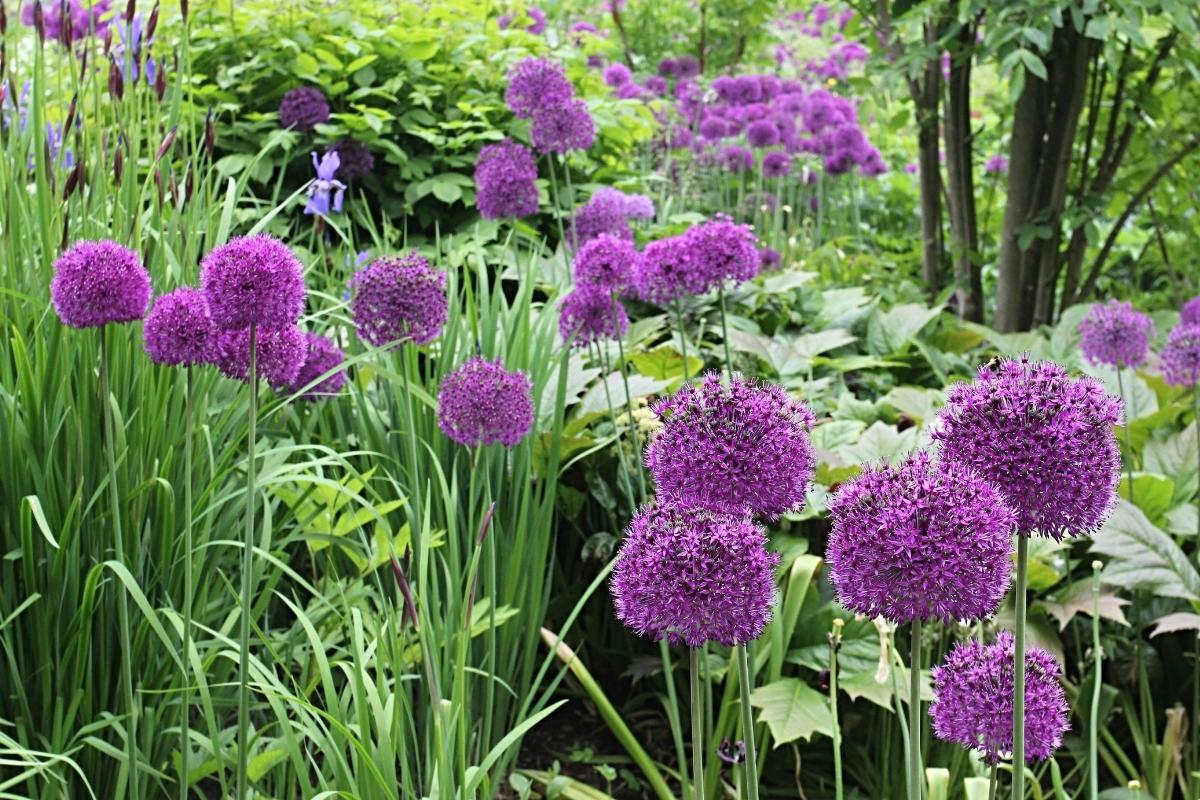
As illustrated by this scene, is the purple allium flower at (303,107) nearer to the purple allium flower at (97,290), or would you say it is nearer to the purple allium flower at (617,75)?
the purple allium flower at (97,290)

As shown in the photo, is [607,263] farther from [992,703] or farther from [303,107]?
[303,107]

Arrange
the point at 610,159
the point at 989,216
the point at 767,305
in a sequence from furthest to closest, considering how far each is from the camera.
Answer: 1. the point at 989,216
2. the point at 610,159
3. the point at 767,305

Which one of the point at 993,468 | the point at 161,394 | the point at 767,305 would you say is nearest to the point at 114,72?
the point at 161,394

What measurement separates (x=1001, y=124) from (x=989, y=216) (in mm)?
578

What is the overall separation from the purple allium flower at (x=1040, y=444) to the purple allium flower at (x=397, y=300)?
1.24 meters

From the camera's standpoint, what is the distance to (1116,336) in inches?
120

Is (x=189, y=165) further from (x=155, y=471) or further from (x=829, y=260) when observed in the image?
(x=829, y=260)

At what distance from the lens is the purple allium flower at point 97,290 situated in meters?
1.70

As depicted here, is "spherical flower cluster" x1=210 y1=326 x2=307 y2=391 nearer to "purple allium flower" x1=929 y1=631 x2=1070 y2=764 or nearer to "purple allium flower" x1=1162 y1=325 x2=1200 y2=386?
"purple allium flower" x1=929 y1=631 x2=1070 y2=764

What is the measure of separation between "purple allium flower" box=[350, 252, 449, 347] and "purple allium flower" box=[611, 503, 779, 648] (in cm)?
103

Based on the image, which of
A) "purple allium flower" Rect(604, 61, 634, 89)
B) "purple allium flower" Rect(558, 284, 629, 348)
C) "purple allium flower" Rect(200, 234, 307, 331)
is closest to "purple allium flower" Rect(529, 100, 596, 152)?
"purple allium flower" Rect(558, 284, 629, 348)

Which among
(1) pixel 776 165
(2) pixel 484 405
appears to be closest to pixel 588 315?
(2) pixel 484 405

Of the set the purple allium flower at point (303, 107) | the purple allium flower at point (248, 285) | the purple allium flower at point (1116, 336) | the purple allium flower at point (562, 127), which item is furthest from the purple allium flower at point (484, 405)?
the purple allium flower at point (303, 107)

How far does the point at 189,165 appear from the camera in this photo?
2.45m
